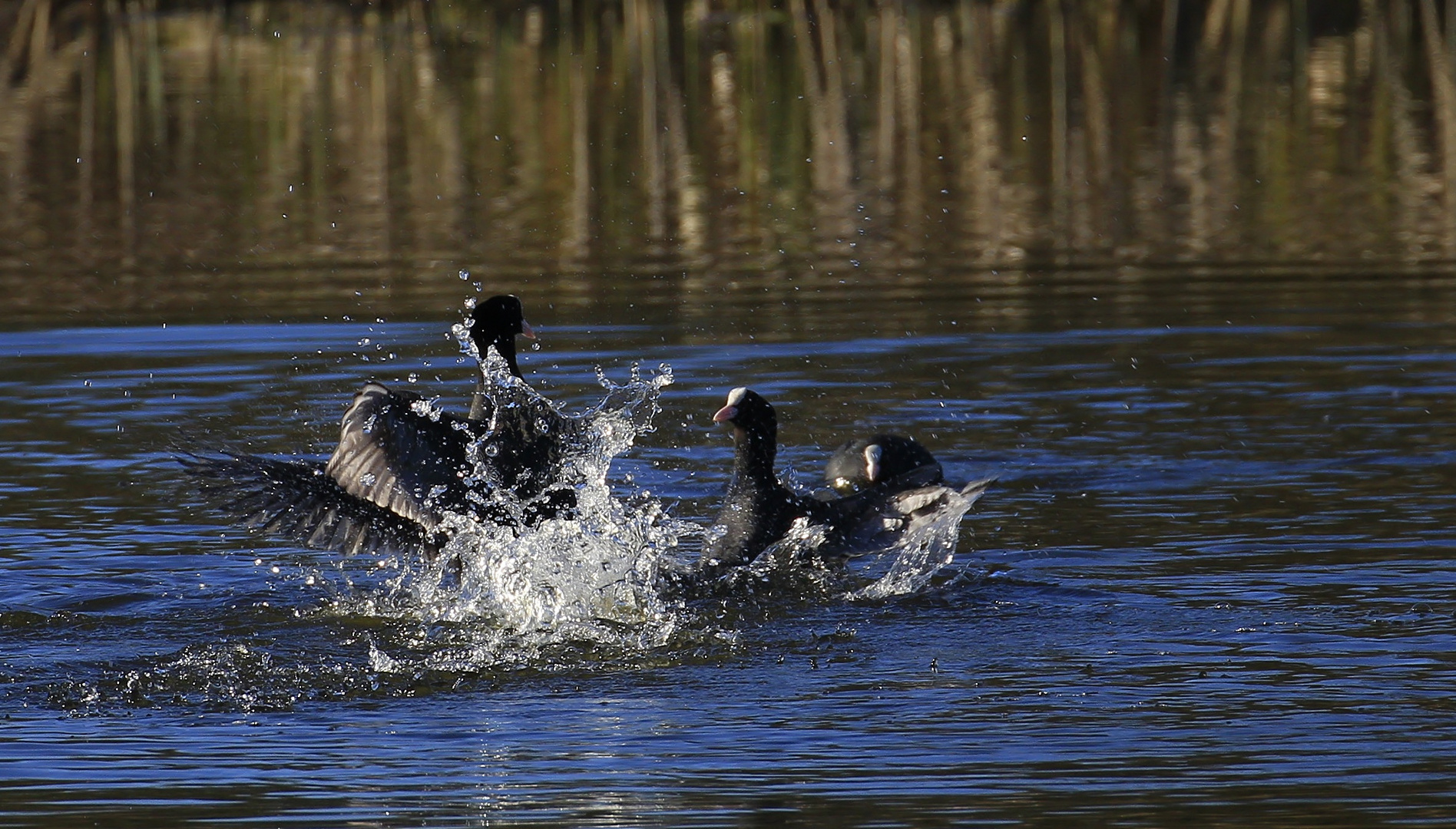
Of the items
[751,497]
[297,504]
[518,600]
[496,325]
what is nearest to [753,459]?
[751,497]

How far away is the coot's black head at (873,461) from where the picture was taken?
781cm

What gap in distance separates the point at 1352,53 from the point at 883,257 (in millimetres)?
12619

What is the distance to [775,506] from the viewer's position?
7004 mm

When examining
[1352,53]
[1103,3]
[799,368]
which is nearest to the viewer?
[799,368]

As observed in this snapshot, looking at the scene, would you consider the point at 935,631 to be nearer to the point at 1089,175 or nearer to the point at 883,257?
the point at 883,257

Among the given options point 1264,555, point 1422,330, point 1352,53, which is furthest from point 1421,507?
point 1352,53

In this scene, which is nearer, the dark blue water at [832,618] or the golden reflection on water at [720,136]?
the dark blue water at [832,618]

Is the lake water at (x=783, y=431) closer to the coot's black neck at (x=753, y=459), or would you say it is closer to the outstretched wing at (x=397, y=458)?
the outstretched wing at (x=397, y=458)

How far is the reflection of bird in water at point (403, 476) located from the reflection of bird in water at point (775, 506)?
24.5 inches

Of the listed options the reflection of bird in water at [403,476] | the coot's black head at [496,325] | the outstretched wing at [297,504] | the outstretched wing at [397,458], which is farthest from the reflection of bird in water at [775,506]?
the outstretched wing at [297,504]

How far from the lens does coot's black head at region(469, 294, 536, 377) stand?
6.94 metres

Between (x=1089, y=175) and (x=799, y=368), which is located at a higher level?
(x=1089, y=175)

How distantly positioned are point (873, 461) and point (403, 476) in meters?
2.18

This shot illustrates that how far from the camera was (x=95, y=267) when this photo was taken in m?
13.0
